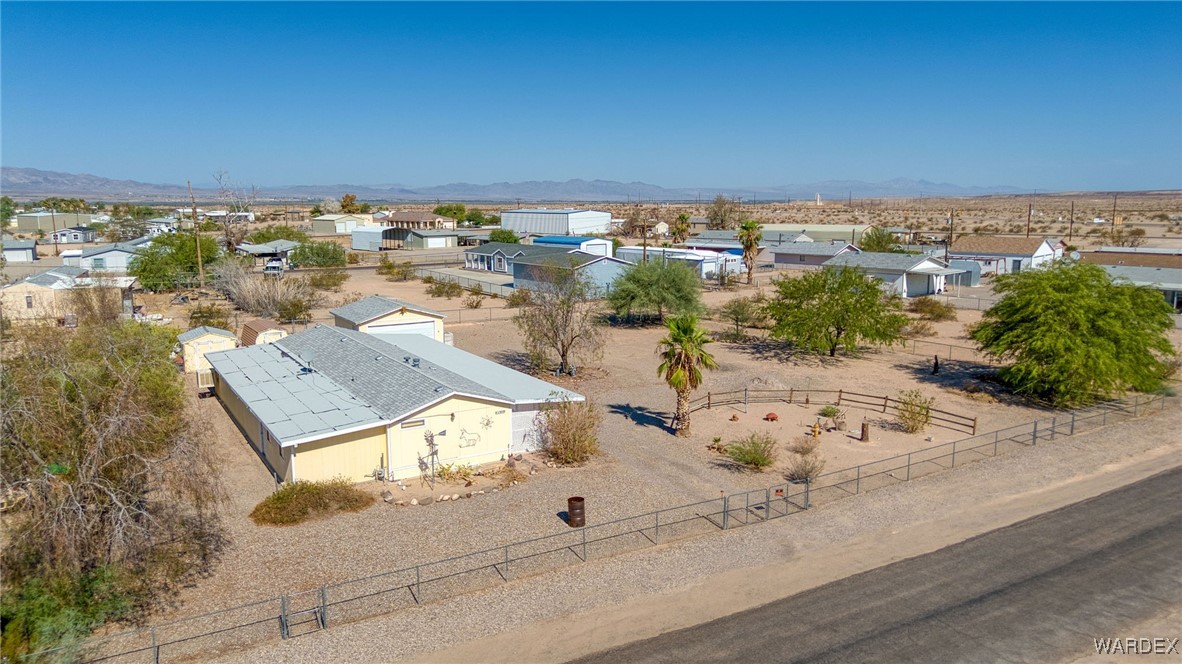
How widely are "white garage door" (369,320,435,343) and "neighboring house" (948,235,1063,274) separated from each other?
53396 mm

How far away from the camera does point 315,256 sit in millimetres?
77625

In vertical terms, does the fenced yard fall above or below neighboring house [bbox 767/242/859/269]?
below

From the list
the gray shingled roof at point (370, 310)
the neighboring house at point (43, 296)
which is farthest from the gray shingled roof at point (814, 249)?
the neighboring house at point (43, 296)

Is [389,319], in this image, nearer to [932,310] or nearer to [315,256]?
[932,310]

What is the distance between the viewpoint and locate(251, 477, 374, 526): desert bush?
1914cm

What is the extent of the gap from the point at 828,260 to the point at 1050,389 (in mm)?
45588

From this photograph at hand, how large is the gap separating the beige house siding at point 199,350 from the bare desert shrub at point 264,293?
42.1 feet

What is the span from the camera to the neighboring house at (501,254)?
6906 cm

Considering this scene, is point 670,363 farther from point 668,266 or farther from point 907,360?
point 668,266

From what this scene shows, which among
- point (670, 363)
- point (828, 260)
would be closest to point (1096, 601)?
point (670, 363)

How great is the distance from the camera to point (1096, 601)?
51.5 ft

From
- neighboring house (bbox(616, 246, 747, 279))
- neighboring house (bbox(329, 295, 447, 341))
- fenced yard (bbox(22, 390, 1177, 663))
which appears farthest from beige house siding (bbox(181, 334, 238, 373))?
neighboring house (bbox(616, 246, 747, 279))

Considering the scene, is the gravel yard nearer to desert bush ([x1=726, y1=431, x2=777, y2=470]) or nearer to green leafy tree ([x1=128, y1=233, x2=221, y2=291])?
desert bush ([x1=726, y1=431, x2=777, y2=470])

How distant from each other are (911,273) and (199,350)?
49423mm
